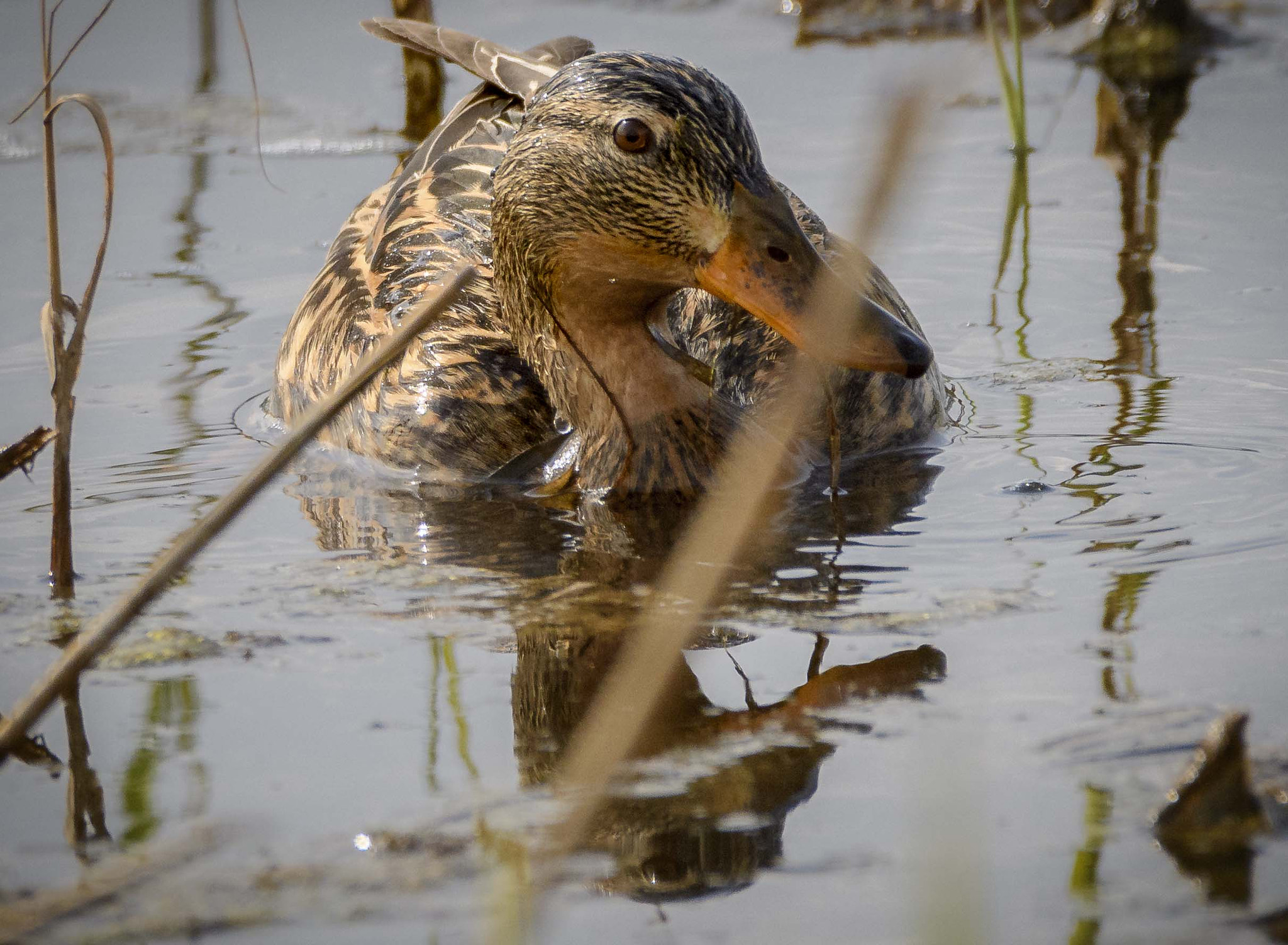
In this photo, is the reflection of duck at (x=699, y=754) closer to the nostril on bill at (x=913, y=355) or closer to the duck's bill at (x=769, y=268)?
the nostril on bill at (x=913, y=355)

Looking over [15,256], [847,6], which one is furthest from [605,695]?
[847,6]

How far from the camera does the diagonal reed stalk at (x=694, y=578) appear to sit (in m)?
1.75

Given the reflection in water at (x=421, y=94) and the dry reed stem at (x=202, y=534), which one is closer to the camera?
the dry reed stem at (x=202, y=534)

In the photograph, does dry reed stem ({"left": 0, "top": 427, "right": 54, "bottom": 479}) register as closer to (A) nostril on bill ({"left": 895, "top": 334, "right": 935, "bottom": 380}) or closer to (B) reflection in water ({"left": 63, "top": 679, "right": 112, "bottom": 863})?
(B) reflection in water ({"left": 63, "top": 679, "right": 112, "bottom": 863})

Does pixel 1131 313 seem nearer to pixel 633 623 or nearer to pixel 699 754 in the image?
pixel 633 623

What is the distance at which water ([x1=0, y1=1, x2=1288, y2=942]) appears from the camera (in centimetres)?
276

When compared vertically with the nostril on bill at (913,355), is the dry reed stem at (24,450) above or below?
below

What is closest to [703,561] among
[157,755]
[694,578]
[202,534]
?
[694,578]

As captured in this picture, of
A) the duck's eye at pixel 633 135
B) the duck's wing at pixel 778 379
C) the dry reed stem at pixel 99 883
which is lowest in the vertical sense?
the dry reed stem at pixel 99 883

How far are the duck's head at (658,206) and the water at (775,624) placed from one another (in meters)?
0.60

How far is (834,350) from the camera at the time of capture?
4.20 m

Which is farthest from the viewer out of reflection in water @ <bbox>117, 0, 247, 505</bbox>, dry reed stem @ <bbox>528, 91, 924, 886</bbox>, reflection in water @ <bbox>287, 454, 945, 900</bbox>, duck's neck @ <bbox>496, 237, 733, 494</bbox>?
reflection in water @ <bbox>117, 0, 247, 505</bbox>

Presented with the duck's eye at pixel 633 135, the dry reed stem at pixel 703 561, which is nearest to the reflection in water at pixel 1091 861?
the dry reed stem at pixel 703 561

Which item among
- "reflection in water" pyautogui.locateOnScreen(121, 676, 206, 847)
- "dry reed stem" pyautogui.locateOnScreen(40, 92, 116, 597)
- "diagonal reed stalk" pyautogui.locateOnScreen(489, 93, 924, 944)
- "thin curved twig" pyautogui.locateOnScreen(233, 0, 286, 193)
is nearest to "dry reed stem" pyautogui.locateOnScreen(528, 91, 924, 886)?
"diagonal reed stalk" pyautogui.locateOnScreen(489, 93, 924, 944)
